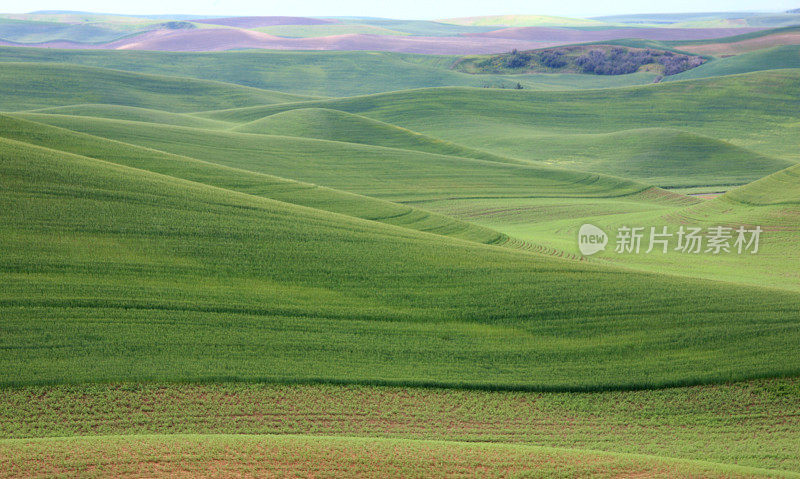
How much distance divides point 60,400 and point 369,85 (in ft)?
285

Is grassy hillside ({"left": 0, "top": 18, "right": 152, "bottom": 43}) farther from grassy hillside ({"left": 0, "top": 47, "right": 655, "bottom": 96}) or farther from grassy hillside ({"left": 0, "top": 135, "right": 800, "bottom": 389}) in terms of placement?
grassy hillside ({"left": 0, "top": 135, "right": 800, "bottom": 389})

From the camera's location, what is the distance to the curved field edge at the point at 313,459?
896cm

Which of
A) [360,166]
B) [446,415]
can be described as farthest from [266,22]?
[446,415]

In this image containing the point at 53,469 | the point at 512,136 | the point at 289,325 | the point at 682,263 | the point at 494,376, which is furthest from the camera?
the point at 512,136

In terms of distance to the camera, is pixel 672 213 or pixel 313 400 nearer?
pixel 313 400

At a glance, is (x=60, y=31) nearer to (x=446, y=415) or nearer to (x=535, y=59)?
(x=535, y=59)

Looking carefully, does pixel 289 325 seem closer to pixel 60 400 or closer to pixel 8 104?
pixel 60 400

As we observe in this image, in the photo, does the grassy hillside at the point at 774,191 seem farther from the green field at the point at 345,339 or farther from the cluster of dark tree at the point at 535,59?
the cluster of dark tree at the point at 535,59

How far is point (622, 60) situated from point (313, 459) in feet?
316

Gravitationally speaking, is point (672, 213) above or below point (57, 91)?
below

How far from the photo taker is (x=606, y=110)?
66562 millimetres

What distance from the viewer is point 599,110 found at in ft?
218

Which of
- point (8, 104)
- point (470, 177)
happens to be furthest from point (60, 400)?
point (8, 104)

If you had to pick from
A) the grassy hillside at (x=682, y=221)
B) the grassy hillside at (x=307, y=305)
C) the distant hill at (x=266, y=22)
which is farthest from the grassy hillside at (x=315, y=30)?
the grassy hillside at (x=307, y=305)
